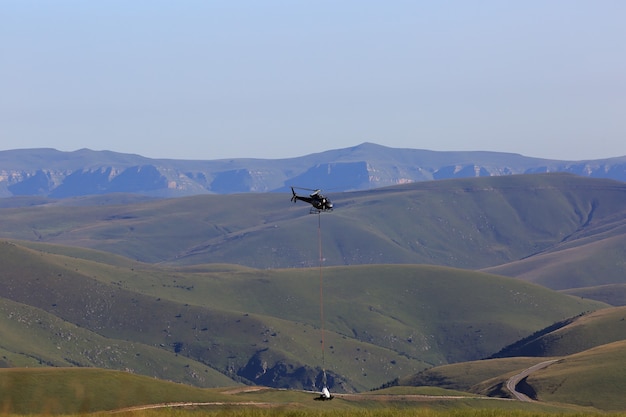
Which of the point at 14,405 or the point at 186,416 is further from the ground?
the point at 186,416

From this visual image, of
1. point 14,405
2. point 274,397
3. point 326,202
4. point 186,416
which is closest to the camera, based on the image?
point 186,416

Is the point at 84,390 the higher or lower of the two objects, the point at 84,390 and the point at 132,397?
the higher

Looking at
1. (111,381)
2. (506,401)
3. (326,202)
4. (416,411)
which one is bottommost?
(506,401)

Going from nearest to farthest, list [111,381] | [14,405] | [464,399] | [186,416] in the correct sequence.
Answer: [186,416]
[14,405]
[111,381]
[464,399]

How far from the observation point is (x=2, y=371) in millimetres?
167250

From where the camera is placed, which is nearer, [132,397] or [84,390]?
[84,390]

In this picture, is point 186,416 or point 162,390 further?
point 162,390

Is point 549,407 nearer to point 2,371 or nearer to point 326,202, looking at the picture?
point 2,371

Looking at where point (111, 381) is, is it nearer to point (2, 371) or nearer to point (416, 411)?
point (2, 371)

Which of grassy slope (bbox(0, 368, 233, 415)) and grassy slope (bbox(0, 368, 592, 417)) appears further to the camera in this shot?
grassy slope (bbox(0, 368, 233, 415))

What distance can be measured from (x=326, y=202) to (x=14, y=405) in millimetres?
69549

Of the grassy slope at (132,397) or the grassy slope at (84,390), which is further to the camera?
the grassy slope at (84,390)

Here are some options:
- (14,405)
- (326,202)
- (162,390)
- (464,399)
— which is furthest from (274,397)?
(326,202)

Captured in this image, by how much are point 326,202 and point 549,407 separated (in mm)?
105207
